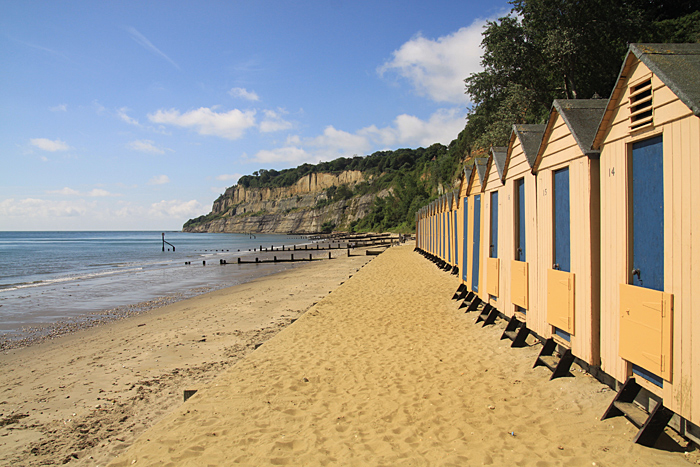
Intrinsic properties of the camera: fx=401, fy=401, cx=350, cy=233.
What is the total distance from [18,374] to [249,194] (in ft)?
621

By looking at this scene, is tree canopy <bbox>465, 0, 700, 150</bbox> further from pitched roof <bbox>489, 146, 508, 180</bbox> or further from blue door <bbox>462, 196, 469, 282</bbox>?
pitched roof <bbox>489, 146, 508, 180</bbox>

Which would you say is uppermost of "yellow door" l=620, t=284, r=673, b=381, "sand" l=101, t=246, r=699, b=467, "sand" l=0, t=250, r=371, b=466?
"yellow door" l=620, t=284, r=673, b=381

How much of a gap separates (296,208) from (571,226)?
14751cm

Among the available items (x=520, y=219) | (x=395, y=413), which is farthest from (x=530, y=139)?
(x=395, y=413)

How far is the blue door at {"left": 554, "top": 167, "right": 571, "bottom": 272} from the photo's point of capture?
4.93 meters

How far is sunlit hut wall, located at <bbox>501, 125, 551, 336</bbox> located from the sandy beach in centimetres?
62

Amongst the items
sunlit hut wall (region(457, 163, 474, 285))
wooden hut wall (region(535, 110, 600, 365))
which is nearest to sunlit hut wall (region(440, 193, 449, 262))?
sunlit hut wall (region(457, 163, 474, 285))

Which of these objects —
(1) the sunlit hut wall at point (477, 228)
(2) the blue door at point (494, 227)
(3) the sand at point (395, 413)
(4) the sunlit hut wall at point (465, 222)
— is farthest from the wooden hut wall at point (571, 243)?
(4) the sunlit hut wall at point (465, 222)

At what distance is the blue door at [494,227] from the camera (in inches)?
310

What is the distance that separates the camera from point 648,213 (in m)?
3.52

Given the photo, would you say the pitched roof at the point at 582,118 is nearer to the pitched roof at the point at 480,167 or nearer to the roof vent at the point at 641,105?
the roof vent at the point at 641,105

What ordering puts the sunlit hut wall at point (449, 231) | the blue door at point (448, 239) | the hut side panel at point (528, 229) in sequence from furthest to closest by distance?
the blue door at point (448, 239), the sunlit hut wall at point (449, 231), the hut side panel at point (528, 229)

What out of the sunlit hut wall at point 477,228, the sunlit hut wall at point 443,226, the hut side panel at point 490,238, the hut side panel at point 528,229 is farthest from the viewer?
the sunlit hut wall at point 443,226

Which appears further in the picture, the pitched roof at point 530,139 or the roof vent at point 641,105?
the pitched roof at point 530,139
